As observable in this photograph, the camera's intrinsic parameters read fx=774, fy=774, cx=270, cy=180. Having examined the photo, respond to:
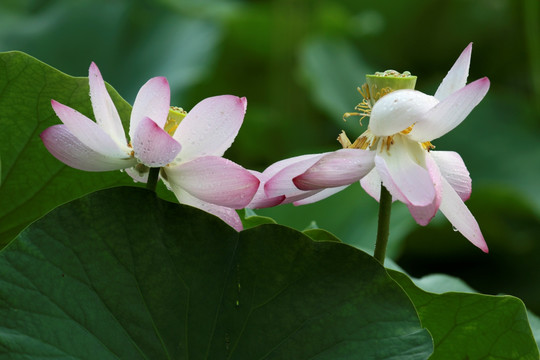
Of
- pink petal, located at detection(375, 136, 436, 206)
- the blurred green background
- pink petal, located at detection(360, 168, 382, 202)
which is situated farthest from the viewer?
the blurred green background

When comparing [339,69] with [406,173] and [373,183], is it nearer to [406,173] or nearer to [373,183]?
[373,183]

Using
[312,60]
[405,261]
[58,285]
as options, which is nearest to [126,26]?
[312,60]

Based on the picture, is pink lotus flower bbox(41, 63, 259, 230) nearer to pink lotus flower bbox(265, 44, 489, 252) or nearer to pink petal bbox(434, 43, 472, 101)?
pink lotus flower bbox(265, 44, 489, 252)

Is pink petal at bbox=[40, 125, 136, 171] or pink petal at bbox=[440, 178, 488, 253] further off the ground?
pink petal at bbox=[40, 125, 136, 171]

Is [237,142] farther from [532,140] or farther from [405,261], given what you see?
[532,140]

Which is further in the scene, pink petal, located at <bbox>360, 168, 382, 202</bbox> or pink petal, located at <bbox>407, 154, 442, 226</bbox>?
pink petal, located at <bbox>360, 168, 382, 202</bbox>

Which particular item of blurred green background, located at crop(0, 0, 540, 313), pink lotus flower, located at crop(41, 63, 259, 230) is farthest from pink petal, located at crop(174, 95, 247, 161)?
blurred green background, located at crop(0, 0, 540, 313)
